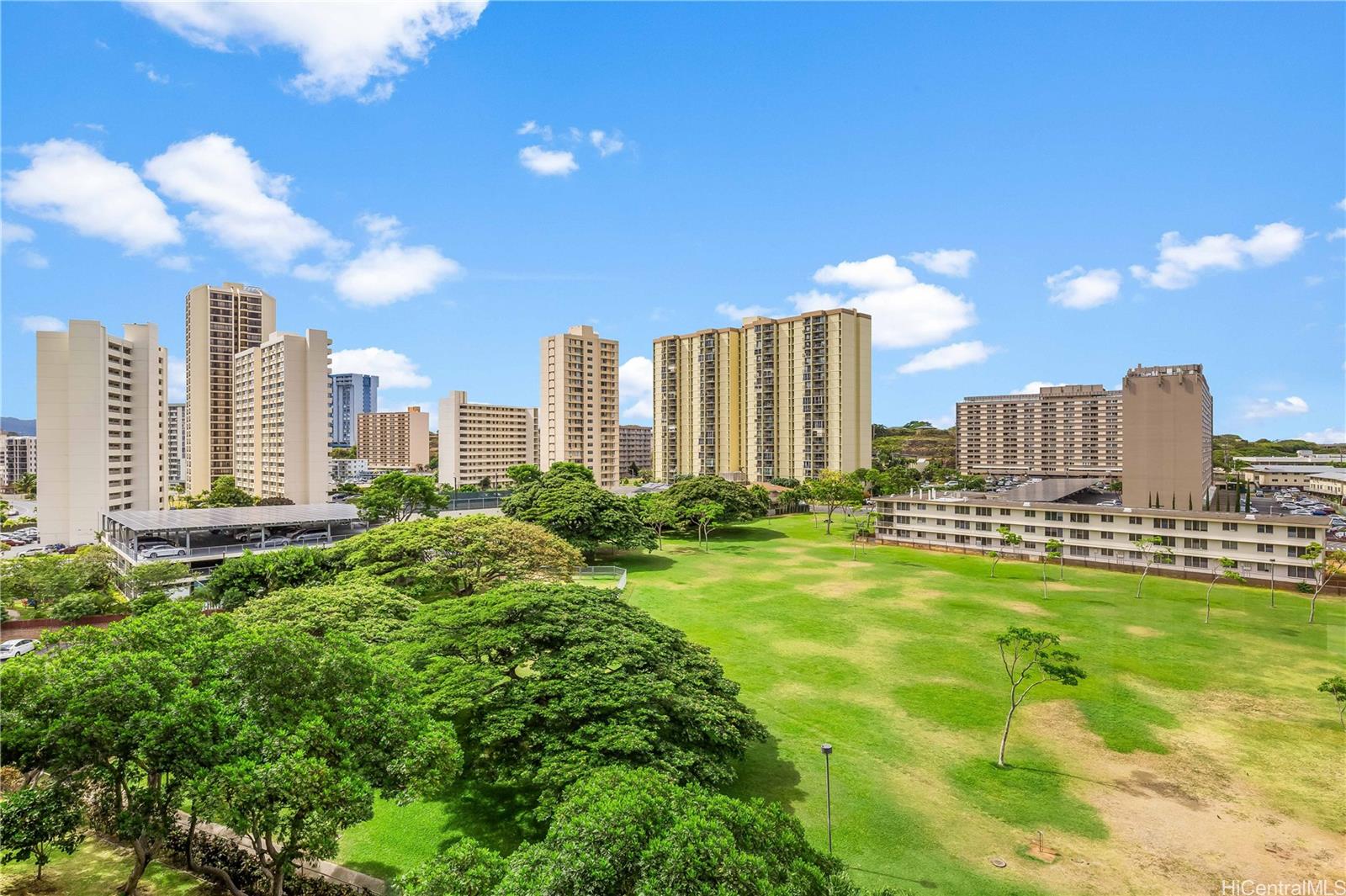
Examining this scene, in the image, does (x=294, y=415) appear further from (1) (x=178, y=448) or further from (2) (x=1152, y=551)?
(1) (x=178, y=448)

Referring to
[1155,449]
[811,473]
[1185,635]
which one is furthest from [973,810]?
[811,473]

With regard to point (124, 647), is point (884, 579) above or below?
below

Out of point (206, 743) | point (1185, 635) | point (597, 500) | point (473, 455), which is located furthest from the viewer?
point (473, 455)

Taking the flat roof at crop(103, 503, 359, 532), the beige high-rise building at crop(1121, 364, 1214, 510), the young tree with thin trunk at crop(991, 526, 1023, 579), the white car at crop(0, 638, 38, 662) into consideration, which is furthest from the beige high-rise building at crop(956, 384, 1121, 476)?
the white car at crop(0, 638, 38, 662)

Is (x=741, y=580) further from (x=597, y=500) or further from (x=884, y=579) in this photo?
(x=597, y=500)

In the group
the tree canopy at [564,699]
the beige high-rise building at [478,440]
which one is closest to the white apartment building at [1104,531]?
the tree canopy at [564,699]

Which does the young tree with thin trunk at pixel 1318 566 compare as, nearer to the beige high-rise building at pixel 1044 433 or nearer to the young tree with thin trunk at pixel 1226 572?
the young tree with thin trunk at pixel 1226 572

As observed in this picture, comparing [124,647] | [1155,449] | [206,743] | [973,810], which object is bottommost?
[973,810]
